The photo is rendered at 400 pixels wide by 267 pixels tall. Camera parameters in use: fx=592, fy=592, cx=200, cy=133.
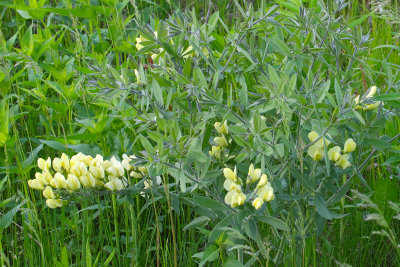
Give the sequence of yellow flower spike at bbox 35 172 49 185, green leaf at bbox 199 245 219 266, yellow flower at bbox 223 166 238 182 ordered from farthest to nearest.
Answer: yellow flower spike at bbox 35 172 49 185
green leaf at bbox 199 245 219 266
yellow flower at bbox 223 166 238 182

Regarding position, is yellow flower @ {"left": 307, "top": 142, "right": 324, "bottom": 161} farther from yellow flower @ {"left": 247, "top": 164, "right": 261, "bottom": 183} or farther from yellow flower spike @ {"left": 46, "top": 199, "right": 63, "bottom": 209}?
yellow flower spike @ {"left": 46, "top": 199, "right": 63, "bottom": 209}

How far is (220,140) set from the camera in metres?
1.88

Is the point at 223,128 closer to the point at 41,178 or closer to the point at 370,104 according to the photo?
the point at 370,104

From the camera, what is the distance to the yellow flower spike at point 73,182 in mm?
1853

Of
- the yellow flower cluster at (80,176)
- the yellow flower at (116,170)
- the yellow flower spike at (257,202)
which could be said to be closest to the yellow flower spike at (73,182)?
the yellow flower cluster at (80,176)

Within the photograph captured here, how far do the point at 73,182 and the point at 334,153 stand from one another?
808 mm

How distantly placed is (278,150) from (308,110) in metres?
0.22

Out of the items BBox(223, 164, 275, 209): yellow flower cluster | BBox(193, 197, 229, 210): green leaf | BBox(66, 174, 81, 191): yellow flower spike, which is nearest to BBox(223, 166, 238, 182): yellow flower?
BBox(223, 164, 275, 209): yellow flower cluster

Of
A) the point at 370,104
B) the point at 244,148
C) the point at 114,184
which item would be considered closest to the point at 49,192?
the point at 114,184

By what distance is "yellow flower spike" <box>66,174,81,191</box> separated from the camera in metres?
1.85

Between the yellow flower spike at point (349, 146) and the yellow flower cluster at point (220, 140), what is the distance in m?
0.37

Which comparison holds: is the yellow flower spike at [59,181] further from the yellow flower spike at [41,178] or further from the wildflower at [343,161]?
the wildflower at [343,161]

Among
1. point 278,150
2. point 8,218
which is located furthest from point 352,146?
point 8,218

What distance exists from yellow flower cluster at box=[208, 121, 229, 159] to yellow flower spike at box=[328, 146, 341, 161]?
33cm
